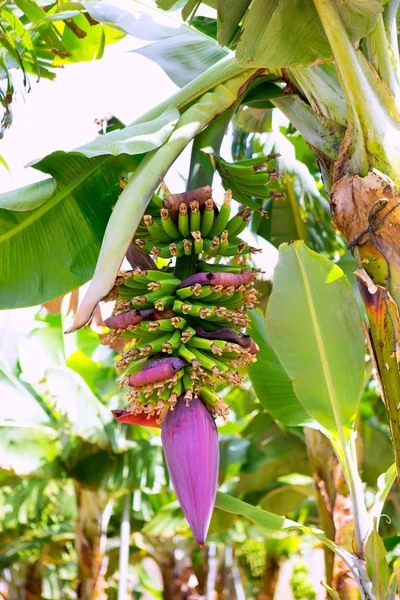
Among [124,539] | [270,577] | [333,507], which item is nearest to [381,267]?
[333,507]

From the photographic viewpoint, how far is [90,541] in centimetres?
555

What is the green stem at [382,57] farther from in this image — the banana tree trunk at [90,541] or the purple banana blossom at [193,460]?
the banana tree trunk at [90,541]

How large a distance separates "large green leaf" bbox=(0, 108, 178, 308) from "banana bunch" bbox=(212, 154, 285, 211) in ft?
0.66

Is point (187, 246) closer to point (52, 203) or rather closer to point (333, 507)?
point (52, 203)

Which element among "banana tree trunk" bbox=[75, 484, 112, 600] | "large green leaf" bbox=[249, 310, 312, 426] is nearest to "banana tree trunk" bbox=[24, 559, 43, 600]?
"banana tree trunk" bbox=[75, 484, 112, 600]

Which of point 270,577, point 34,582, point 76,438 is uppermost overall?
point 76,438

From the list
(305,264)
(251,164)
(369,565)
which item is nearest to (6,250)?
(251,164)

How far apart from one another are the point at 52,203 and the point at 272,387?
3.34ft

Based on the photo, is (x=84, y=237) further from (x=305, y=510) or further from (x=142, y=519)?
(x=305, y=510)

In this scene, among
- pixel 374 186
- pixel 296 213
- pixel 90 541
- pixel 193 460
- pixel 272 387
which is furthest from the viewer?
pixel 90 541

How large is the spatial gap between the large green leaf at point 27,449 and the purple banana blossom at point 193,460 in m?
3.69

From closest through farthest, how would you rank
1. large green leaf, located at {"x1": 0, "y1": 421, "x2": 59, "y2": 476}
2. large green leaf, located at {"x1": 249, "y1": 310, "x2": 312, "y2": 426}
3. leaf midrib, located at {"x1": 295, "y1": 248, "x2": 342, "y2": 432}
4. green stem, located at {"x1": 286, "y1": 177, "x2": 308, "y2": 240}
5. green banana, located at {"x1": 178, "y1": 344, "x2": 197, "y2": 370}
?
green banana, located at {"x1": 178, "y1": 344, "x2": 197, "y2": 370}, leaf midrib, located at {"x1": 295, "y1": 248, "x2": 342, "y2": 432}, large green leaf, located at {"x1": 249, "y1": 310, "x2": 312, "y2": 426}, green stem, located at {"x1": 286, "y1": 177, "x2": 308, "y2": 240}, large green leaf, located at {"x1": 0, "y1": 421, "x2": 59, "y2": 476}

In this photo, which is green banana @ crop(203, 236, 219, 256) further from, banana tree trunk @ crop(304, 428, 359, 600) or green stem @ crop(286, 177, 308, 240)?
green stem @ crop(286, 177, 308, 240)

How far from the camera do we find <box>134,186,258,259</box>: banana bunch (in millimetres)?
1297
